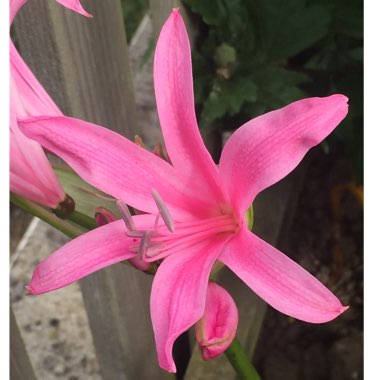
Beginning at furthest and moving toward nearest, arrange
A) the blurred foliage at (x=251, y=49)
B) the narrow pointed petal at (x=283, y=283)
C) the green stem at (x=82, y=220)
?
1. the blurred foliage at (x=251, y=49)
2. the green stem at (x=82, y=220)
3. the narrow pointed petal at (x=283, y=283)

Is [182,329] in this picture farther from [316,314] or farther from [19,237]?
[19,237]

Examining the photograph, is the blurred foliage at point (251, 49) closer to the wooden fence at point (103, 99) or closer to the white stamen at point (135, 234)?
the wooden fence at point (103, 99)

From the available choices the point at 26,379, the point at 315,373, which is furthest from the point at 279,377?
the point at 26,379

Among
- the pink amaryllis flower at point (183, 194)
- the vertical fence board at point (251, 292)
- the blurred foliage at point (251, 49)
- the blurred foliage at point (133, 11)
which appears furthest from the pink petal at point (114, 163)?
the blurred foliage at point (133, 11)

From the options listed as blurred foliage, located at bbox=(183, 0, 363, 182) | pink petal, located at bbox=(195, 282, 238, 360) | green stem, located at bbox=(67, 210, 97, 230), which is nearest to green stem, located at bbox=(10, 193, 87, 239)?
green stem, located at bbox=(67, 210, 97, 230)

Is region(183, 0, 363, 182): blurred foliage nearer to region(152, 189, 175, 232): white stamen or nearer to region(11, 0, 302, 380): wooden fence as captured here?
region(11, 0, 302, 380): wooden fence

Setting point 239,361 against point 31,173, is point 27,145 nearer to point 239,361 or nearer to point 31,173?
point 31,173
